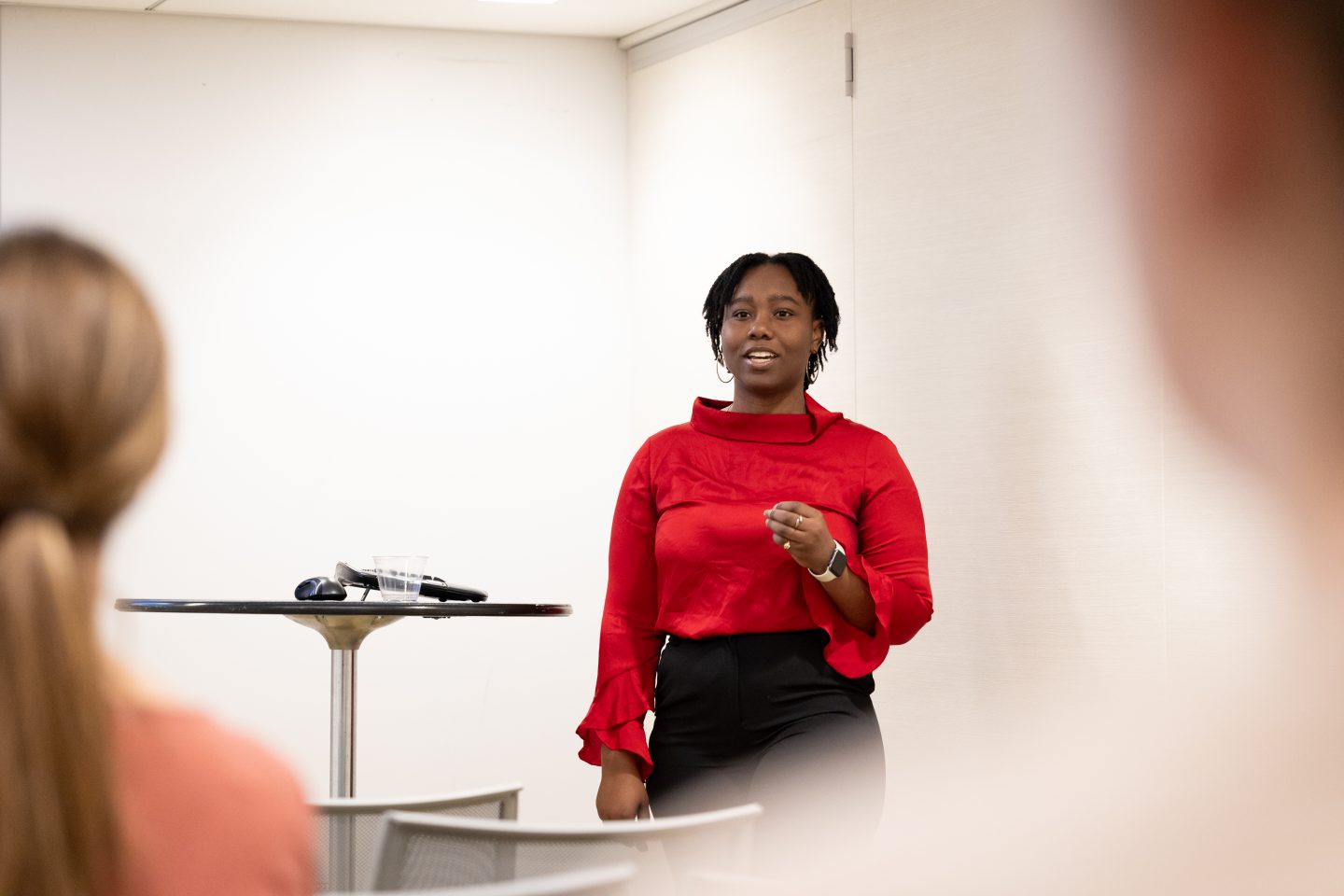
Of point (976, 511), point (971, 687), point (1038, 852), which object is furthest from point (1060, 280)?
point (1038, 852)

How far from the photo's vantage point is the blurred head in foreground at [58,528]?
2.99ft

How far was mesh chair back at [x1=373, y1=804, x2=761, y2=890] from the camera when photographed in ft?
5.09

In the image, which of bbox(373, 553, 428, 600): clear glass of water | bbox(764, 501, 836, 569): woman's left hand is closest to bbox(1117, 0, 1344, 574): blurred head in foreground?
bbox(764, 501, 836, 569): woman's left hand

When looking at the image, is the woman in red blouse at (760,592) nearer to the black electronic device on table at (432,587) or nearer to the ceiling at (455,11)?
the black electronic device on table at (432,587)

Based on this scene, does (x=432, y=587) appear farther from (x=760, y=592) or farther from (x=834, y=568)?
(x=834, y=568)

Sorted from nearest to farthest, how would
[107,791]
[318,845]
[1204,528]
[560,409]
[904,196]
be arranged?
[107,791] → [318,845] → [1204,528] → [904,196] → [560,409]

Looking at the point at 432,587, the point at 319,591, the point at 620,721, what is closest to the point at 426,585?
the point at 432,587

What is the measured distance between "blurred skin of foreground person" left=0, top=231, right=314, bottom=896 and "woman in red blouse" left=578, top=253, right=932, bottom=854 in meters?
1.69

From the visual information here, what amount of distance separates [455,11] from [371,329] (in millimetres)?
1023

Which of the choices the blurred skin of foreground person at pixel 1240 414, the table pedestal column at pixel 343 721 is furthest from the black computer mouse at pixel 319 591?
the blurred skin of foreground person at pixel 1240 414

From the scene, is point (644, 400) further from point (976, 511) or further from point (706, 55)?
point (976, 511)

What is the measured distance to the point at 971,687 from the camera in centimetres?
357

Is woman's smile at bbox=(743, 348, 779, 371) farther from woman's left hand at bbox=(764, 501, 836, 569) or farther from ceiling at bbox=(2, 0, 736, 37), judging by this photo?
ceiling at bbox=(2, 0, 736, 37)

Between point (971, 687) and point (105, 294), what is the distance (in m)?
2.90
